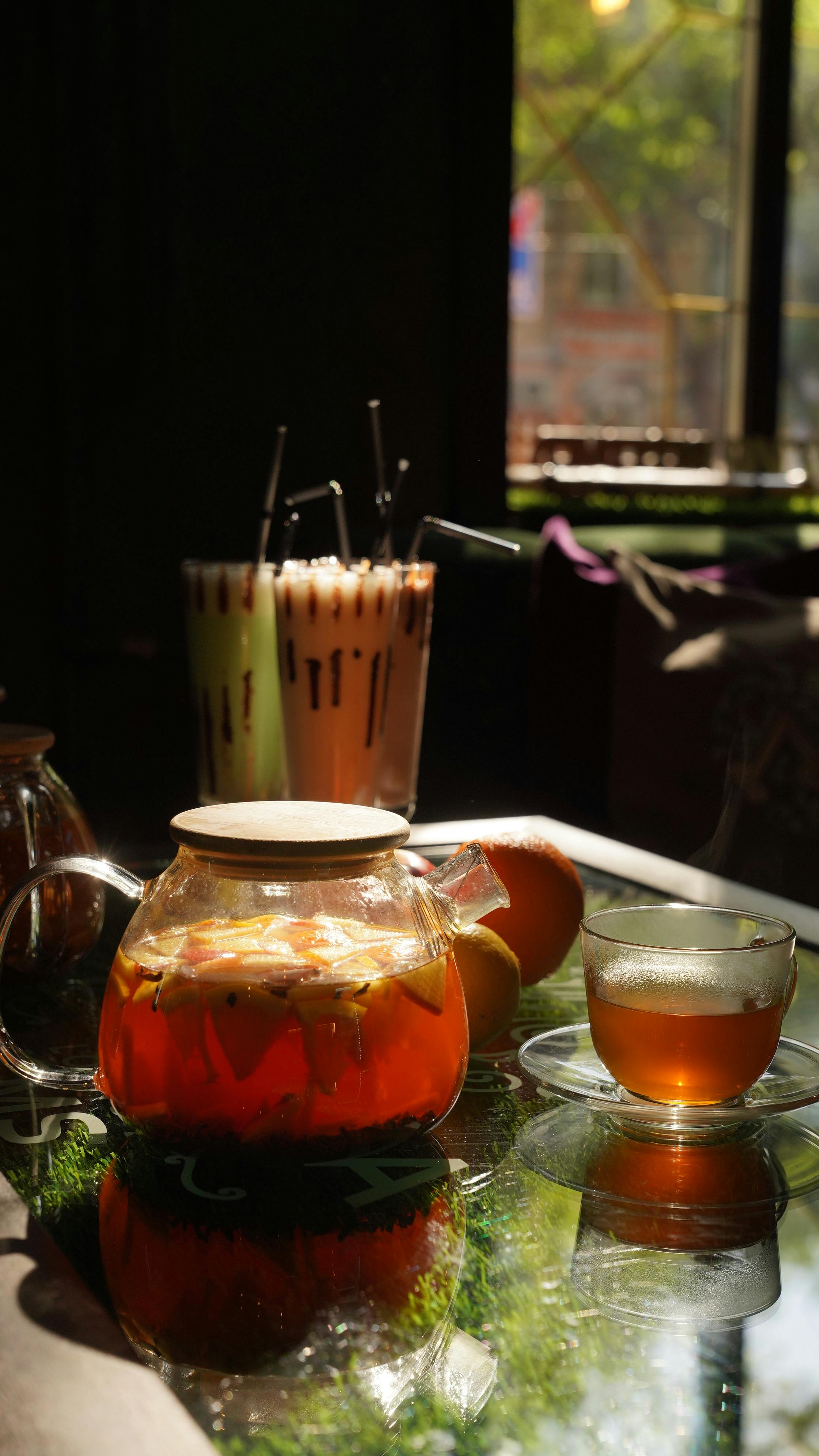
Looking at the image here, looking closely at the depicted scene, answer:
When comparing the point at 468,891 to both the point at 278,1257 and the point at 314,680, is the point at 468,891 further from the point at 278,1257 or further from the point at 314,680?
the point at 314,680

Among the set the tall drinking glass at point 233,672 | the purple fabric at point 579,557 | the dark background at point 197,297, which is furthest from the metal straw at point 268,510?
the dark background at point 197,297

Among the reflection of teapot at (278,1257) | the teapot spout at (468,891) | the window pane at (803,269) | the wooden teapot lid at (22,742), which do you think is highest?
the window pane at (803,269)

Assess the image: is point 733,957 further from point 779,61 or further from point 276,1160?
point 779,61

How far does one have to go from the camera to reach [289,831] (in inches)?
22.3

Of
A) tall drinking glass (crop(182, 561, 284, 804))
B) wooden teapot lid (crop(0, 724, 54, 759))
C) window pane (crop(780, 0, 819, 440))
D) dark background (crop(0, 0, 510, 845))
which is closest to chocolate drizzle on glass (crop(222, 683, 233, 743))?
tall drinking glass (crop(182, 561, 284, 804))

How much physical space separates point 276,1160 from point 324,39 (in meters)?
2.95

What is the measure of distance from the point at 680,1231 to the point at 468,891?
0.18 m

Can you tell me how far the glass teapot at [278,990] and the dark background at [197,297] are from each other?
6.92 feet

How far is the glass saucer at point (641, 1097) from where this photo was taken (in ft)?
1.97

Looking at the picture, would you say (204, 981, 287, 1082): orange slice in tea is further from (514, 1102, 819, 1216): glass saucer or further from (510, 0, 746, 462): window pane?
(510, 0, 746, 462): window pane

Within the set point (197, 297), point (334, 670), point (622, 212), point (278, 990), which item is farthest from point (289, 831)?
point (622, 212)

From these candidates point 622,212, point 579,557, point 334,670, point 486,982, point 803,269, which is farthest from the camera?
point 803,269

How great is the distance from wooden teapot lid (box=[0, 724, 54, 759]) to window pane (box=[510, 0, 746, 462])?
9.76 feet

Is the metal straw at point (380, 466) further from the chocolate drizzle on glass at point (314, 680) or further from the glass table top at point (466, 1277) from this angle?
the glass table top at point (466, 1277)
